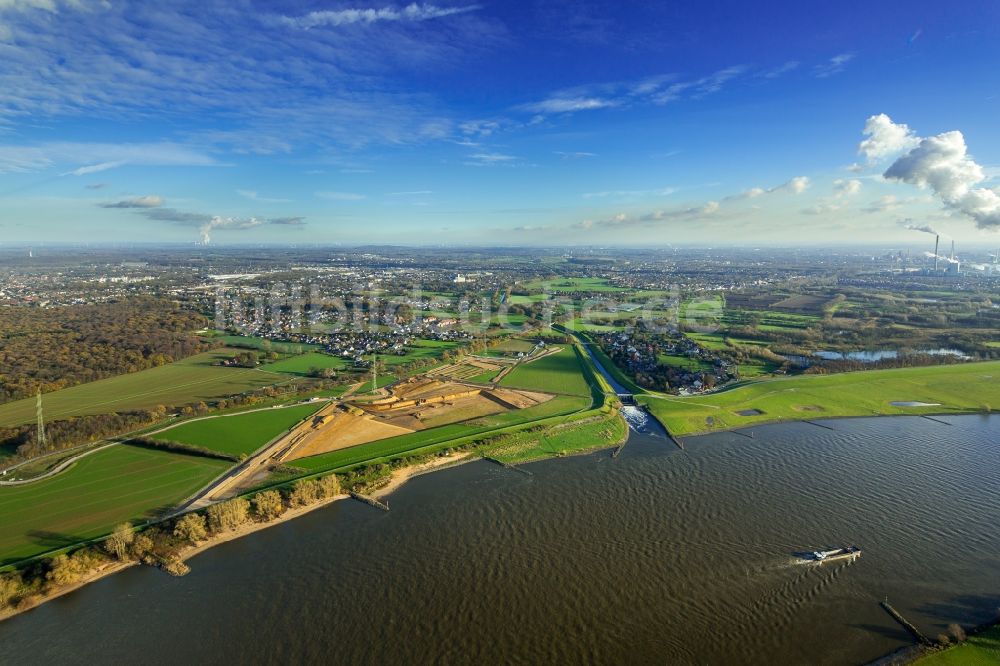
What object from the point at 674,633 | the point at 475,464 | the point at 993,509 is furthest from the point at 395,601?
the point at 993,509

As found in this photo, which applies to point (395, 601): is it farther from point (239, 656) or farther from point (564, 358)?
point (564, 358)

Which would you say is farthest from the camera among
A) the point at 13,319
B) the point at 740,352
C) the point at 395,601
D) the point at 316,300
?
the point at 316,300

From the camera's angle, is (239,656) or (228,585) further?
(228,585)

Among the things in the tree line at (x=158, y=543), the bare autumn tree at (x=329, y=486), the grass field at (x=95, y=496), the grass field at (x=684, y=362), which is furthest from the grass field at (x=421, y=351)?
the tree line at (x=158, y=543)

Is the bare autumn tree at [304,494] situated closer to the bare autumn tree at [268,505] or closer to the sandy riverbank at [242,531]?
the sandy riverbank at [242,531]

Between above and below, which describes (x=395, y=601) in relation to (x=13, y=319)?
below

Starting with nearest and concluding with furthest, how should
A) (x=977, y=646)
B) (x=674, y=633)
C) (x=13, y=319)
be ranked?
(x=977, y=646)
(x=674, y=633)
(x=13, y=319)

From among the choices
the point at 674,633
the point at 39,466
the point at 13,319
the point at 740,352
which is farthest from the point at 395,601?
the point at 13,319
